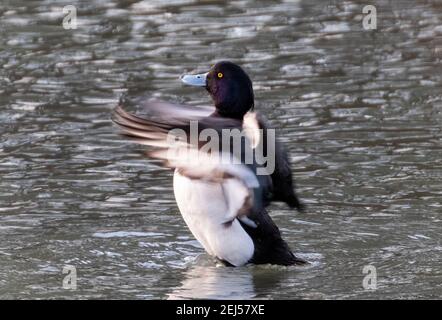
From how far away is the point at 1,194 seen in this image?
9.63m

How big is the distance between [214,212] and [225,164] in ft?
1.57

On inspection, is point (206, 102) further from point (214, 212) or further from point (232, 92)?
point (214, 212)

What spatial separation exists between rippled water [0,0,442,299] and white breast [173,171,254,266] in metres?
0.18

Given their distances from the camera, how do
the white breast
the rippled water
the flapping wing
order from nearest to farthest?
1. the flapping wing
2. the white breast
3. the rippled water

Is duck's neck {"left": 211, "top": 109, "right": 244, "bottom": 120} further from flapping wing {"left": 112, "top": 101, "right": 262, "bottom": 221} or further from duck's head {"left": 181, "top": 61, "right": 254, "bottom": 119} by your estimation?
flapping wing {"left": 112, "top": 101, "right": 262, "bottom": 221}

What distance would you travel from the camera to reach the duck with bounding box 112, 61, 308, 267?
285 inches

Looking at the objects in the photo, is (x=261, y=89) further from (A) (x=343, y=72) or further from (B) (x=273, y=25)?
(B) (x=273, y=25)

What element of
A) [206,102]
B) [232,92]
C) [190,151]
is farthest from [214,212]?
[206,102]

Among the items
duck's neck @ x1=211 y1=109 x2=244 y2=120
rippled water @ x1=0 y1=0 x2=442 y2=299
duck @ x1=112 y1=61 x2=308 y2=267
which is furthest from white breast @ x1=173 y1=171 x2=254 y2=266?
duck's neck @ x1=211 y1=109 x2=244 y2=120

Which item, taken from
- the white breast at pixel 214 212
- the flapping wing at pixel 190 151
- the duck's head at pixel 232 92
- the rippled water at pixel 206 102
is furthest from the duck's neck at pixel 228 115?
the rippled water at pixel 206 102

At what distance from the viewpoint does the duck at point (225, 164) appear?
285 inches

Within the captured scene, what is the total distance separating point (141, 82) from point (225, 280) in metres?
4.79

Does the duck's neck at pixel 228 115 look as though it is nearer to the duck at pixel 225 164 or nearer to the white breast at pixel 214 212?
the duck at pixel 225 164
